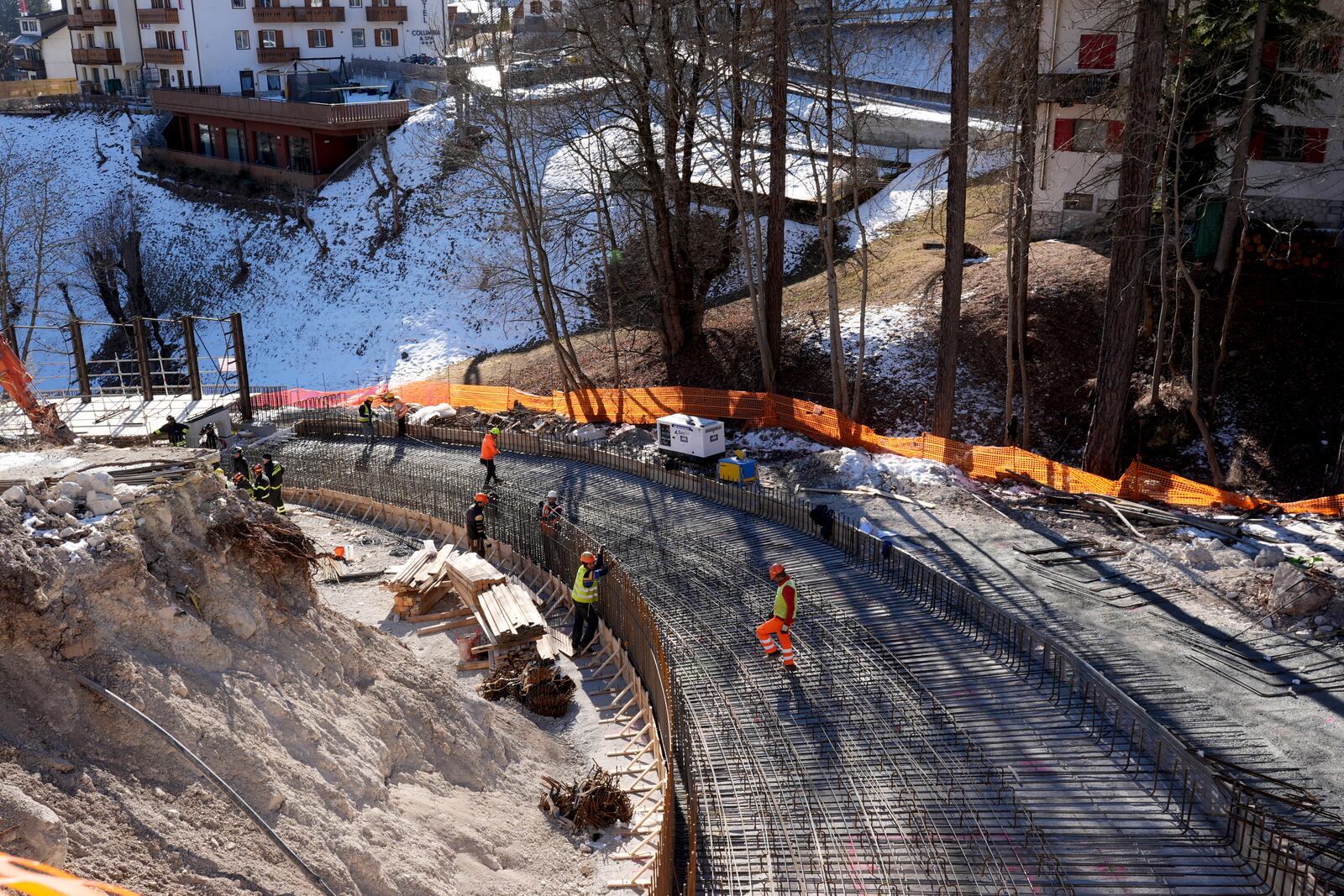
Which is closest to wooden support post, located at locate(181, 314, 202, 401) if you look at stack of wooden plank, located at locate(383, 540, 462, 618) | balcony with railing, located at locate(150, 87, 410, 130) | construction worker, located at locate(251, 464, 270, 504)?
construction worker, located at locate(251, 464, 270, 504)

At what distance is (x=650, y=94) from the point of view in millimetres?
27703

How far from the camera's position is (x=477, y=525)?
19375 millimetres

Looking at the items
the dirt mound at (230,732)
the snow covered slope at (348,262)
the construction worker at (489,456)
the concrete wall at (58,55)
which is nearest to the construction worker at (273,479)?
the construction worker at (489,456)

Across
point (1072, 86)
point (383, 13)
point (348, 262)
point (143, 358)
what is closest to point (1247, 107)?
point (1072, 86)

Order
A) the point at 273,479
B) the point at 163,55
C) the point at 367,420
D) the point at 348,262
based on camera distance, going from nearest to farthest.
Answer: the point at 273,479
the point at 367,420
the point at 348,262
the point at 163,55

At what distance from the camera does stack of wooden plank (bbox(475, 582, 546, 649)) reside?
15.7 m

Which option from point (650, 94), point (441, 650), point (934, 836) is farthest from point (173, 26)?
point (934, 836)

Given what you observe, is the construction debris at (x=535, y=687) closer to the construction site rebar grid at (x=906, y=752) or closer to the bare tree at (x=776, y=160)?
the construction site rebar grid at (x=906, y=752)

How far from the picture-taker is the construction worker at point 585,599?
1555cm

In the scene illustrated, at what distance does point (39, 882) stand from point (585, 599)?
403 inches

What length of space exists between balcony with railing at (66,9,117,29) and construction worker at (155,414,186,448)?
171ft

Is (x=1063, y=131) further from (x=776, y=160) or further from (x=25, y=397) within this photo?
(x=25, y=397)

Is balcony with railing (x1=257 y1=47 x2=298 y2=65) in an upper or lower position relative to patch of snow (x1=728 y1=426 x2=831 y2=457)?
upper

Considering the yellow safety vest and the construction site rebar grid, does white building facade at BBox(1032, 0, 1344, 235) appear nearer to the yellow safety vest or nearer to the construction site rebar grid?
the construction site rebar grid
